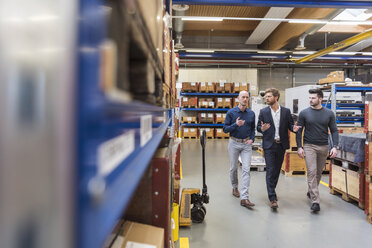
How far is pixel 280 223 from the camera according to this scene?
12.3 feet

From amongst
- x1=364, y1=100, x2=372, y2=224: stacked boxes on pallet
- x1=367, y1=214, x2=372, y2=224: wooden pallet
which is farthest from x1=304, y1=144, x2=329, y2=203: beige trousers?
x1=367, y1=214, x2=372, y2=224: wooden pallet

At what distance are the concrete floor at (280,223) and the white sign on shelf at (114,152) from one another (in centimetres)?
296

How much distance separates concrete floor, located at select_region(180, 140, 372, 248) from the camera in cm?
322

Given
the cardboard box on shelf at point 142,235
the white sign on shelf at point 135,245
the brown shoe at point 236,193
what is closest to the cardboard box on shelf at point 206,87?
the brown shoe at point 236,193

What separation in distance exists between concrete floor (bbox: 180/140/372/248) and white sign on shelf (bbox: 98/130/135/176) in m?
2.96

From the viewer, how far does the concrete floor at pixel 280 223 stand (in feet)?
10.6

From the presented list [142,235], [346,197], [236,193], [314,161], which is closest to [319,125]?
[314,161]

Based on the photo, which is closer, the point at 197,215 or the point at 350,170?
the point at 197,215

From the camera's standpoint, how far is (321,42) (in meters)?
14.2

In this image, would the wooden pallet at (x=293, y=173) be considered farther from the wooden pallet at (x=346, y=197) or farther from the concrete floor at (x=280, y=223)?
the wooden pallet at (x=346, y=197)

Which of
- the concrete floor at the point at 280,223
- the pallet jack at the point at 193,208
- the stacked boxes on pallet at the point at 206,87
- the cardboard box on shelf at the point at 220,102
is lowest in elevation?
the concrete floor at the point at 280,223

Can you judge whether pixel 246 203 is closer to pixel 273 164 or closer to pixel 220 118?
pixel 273 164

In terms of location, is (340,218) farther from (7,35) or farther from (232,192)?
(7,35)

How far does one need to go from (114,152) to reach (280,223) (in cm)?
393
